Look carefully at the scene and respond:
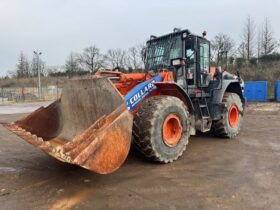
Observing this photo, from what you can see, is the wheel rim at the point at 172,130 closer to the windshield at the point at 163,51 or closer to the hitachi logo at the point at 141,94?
the hitachi logo at the point at 141,94

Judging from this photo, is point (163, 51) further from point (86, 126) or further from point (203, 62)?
point (86, 126)

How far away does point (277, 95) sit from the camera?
2334 centimetres

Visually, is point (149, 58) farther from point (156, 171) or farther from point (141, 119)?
point (156, 171)

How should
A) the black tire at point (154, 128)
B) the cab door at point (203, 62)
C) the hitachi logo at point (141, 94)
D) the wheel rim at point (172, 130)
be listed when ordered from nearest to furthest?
the black tire at point (154, 128)
the hitachi logo at point (141, 94)
the wheel rim at point (172, 130)
the cab door at point (203, 62)

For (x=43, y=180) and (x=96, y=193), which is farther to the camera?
(x=43, y=180)

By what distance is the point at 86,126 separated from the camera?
580 centimetres

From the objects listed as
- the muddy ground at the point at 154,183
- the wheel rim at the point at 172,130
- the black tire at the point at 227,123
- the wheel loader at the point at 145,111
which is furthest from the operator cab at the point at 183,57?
the muddy ground at the point at 154,183

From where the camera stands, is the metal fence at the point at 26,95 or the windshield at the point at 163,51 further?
the metal fence at the point at 26,95

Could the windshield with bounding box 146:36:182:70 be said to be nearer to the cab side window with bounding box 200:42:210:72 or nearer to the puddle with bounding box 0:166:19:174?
the cab side window with bounding box 200:42:210:72

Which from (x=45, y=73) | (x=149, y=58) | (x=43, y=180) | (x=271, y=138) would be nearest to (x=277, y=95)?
(x=271, y=138)

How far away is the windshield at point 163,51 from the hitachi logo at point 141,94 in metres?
1.41

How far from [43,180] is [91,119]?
4.46 ft

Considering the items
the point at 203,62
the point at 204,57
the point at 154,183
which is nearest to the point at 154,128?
the point at 154,183

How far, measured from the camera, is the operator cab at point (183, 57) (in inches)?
271
